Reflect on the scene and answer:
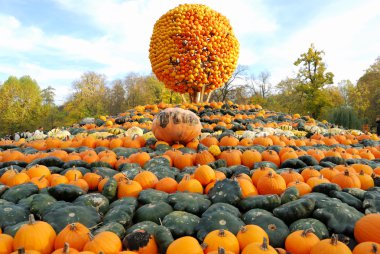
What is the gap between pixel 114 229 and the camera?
8.68ft

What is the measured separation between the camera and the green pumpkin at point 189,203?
10.0 ft

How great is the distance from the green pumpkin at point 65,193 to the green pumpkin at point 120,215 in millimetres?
572

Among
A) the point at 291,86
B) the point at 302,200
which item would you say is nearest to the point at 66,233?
the point at 302,200

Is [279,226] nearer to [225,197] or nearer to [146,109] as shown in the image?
[225,197]

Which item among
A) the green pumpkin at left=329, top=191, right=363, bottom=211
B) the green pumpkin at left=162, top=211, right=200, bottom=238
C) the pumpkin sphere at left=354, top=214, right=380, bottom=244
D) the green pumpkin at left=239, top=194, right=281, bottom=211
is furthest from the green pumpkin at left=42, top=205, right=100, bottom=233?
the green pumpkin at left=329, top=191, right=363, bottom=211

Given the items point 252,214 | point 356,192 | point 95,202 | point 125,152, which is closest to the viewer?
point 252,214

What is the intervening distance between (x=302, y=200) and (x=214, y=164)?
173 centimetres

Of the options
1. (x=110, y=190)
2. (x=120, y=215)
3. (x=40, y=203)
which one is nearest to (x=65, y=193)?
(x=40, y=203)

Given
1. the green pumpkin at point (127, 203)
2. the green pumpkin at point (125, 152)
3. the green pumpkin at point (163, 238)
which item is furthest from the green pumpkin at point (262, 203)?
the green pumpkin at point (125, 152)

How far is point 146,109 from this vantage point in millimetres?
13773

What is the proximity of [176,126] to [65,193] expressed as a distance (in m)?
2.85

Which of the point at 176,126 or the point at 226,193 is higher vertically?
the point at 176,126

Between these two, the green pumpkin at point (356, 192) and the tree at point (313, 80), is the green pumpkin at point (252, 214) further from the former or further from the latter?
the tree at point (313, 80)

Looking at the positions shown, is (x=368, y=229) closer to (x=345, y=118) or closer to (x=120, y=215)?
(x=120, y=215)
